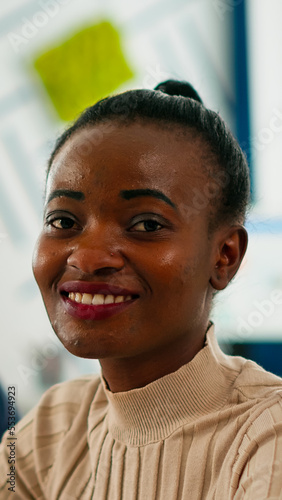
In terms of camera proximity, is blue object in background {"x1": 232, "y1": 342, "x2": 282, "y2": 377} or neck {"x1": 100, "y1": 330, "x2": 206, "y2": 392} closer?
neck {"x1": 100, "y1": 330, "x2": 206, "y2": 392}

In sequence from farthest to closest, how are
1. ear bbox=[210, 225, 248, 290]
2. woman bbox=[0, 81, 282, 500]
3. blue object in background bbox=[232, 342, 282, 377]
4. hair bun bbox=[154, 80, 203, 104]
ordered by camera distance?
blue object in background bbox=[232, 342, 282, 377] → hair bun bbox=[154, 80, 203, 104] → ear bbox=[210, 225, 248, 290] → woman bbox=[0, 81, 282, 500]

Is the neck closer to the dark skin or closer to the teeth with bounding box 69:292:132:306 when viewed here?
the dark skin

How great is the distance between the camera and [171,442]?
92 cm

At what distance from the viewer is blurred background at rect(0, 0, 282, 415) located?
2.22 metres

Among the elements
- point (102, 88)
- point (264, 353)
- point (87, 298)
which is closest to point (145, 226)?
point (87, 298)

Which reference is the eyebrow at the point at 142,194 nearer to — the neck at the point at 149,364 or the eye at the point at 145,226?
the eye at the point at 145,226

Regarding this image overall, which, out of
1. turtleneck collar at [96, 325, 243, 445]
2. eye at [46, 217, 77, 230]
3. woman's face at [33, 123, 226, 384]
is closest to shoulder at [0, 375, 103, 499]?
turtleneck collar at [96, 325, 243, 445]

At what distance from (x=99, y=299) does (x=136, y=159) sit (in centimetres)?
22

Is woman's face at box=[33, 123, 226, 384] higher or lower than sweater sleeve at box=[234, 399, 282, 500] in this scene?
higher

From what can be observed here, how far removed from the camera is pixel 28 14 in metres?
2.58

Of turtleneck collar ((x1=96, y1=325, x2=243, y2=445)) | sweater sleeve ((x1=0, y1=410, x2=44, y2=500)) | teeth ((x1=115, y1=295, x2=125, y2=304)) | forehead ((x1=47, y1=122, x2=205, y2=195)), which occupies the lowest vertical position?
sweater sleeve ((x1=0, y1=410, x2=44, y2=500))

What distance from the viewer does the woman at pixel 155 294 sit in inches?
33.6

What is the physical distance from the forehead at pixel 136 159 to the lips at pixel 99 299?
0.15m

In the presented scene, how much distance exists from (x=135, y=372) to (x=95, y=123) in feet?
1.40
